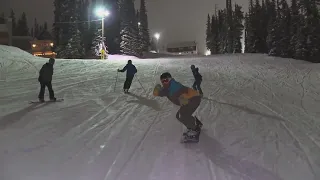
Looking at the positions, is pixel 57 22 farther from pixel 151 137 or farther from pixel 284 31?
pixel 151 137

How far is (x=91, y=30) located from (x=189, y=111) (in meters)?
55.6

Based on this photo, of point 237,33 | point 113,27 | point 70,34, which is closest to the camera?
point 70,34

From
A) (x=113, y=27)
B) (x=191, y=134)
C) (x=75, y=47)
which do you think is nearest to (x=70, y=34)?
(x=75, y=47)

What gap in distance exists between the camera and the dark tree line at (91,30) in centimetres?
5297

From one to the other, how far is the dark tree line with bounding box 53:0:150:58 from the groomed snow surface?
120ft

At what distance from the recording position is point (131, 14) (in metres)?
68.8

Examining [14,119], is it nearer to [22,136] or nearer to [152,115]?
[22,136]

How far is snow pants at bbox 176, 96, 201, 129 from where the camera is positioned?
26.8 feet

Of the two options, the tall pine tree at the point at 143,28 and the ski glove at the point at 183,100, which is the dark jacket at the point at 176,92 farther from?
the tall pine tree at the point at 143,28

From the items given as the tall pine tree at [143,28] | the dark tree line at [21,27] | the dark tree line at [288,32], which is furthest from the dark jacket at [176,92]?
the dark tree line at [21,27]

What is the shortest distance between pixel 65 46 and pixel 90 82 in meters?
35.0

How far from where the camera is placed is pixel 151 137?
9.15 metres

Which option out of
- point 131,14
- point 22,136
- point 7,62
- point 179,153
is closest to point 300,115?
point 179,153

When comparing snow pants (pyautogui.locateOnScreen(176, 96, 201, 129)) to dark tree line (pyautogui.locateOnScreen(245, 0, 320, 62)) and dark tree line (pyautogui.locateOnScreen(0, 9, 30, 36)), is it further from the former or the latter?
dark tree line (pyautogui.locateOnScreen(0, 9, 30, 36))
